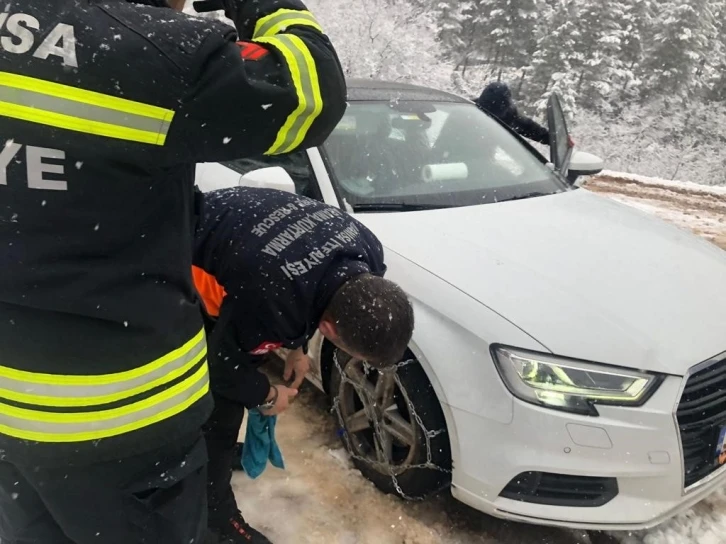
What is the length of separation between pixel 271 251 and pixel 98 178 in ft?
2.25

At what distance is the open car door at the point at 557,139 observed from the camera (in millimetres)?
3574

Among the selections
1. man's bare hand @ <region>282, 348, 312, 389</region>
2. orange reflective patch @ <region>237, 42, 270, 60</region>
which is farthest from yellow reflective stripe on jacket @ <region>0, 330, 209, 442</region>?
man's bare hand @ <region>282, 348, 312, 389</region>

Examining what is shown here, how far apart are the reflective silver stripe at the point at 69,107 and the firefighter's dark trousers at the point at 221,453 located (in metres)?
1.11

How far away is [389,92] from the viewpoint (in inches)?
133

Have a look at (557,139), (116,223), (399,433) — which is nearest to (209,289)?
(116,223)

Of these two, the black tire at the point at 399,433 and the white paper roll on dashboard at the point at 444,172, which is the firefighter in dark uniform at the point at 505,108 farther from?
the black tire at the point at 399,433

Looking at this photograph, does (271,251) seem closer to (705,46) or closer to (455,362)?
(455,362)

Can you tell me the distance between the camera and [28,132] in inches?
33.7

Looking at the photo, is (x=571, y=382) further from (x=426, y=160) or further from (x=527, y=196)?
(x=426, y=160)

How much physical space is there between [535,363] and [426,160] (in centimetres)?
136

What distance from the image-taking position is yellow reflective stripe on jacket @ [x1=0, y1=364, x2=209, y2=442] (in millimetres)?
1063

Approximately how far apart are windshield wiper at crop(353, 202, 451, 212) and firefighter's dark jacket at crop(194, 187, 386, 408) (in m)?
0.78

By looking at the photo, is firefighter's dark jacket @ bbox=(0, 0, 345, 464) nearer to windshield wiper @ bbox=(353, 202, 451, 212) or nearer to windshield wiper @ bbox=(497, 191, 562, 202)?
windshield wiper @ bbox=(353, 202, 451, 212)

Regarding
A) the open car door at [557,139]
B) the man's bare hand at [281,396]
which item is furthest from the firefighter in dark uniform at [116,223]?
the open car door at [557,139]
